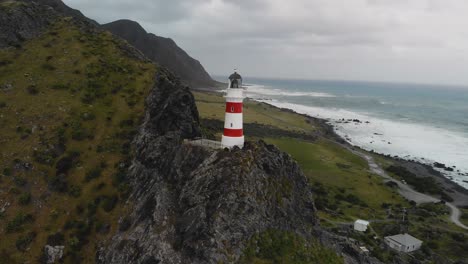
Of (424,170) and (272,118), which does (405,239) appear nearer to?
(424,170)

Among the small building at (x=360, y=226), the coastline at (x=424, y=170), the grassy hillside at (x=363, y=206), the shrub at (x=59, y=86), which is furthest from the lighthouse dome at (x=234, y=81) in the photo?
the coastline at (x=424, y=170)

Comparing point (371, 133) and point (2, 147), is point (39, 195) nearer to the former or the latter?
point (2, 147)

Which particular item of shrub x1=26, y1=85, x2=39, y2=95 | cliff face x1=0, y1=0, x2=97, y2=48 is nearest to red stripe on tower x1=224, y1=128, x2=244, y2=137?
shrub x1=26, y1=85, x2=39, y2=95

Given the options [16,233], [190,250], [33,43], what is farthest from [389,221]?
[33,43]

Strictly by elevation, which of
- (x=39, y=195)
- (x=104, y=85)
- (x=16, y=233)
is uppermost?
(x=104, y=85)

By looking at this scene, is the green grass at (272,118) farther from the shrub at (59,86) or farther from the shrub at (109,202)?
the shrub at (109,202)

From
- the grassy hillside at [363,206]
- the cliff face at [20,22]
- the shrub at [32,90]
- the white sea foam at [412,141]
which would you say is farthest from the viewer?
the white sea foam at [412,141]
